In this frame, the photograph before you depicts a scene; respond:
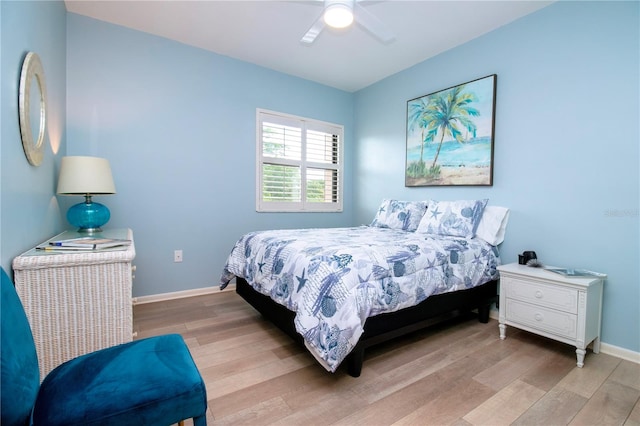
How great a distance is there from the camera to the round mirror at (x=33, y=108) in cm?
144

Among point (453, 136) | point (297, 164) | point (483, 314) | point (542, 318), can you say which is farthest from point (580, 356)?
point (297, 164)

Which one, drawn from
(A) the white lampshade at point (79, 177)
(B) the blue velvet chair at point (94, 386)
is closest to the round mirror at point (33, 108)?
(A) the white lampshade at point (79, 177)

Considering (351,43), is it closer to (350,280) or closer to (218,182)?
(218,182)

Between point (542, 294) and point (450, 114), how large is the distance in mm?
1866

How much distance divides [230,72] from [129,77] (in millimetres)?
1009

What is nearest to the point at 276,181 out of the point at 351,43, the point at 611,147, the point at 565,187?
the point at 351,43

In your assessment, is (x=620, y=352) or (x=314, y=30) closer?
(x=620, y=352)

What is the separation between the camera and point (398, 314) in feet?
6.44

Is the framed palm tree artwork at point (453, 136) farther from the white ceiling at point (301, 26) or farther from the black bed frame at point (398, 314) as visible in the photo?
the black bed frame at point (398, 314)

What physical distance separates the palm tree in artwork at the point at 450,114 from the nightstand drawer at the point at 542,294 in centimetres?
144

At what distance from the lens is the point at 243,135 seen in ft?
11.4

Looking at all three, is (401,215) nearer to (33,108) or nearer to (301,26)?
(301,26)

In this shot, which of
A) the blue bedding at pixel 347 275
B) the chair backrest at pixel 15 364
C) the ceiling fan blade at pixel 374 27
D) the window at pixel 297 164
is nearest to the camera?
the chair backrest at pixel 15 364

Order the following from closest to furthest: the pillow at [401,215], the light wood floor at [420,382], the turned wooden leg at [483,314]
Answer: the light wood floor at [420,382] → the turned wooden leg at [483,314] → the pillow at [401,215]
